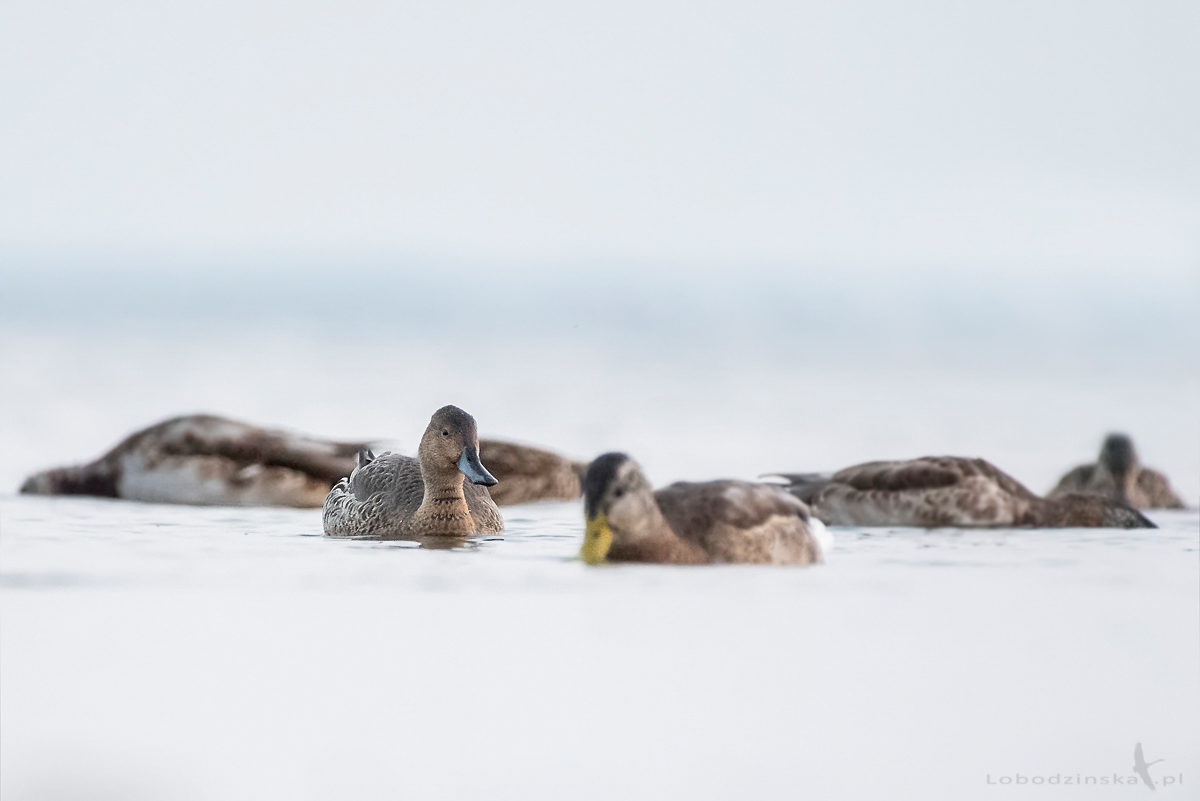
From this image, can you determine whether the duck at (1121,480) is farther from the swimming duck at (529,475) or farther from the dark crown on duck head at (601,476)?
the dark crown on duck head at (601,476)

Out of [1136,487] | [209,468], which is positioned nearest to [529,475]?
[209,468]

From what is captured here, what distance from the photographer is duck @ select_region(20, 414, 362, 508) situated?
1218 cm

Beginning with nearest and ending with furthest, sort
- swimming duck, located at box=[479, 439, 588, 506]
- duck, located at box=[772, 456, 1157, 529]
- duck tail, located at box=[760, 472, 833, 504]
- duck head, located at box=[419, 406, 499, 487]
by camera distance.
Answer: duck head, located at box=[419, 406, 499, 487] → duck, located at box=[772, 456, 1157, 529] → duck tail, located at box=[760, 472, 833, 504] → swimming duck, located at box=[479, 439, 588, 506]

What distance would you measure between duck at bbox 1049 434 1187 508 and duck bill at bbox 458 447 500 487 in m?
4.04

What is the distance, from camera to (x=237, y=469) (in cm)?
1233

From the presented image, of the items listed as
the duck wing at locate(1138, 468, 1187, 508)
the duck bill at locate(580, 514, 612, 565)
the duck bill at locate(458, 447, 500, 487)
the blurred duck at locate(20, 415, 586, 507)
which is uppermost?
the blurred duck at locate(20, 415, 586, 507)

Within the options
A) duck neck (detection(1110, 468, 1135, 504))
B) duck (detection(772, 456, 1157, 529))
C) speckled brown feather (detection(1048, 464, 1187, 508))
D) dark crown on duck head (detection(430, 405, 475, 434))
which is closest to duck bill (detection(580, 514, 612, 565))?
dark crown on duck head (detection(430, 405, 475, 434))

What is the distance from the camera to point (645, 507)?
8312mm

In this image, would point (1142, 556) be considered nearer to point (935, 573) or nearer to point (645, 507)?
point (935, 573)

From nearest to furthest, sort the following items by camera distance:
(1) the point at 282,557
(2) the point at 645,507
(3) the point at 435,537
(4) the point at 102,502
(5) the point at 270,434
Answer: (2) the point at 645,507 < (1) the point at 282,557 < (3) the point at 435,537 < (4) the point at 102,502 < (5) the point at 270,434

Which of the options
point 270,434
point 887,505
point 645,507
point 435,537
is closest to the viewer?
point 645,507

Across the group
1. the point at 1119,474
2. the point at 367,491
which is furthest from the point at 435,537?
the point at 1119,474

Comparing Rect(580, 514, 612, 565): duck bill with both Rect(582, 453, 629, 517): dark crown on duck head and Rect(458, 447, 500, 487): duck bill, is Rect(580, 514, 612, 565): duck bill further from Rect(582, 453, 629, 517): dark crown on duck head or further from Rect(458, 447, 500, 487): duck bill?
Rect(458, 447, 500, 487): duck bill

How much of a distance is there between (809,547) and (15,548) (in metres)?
3.81
